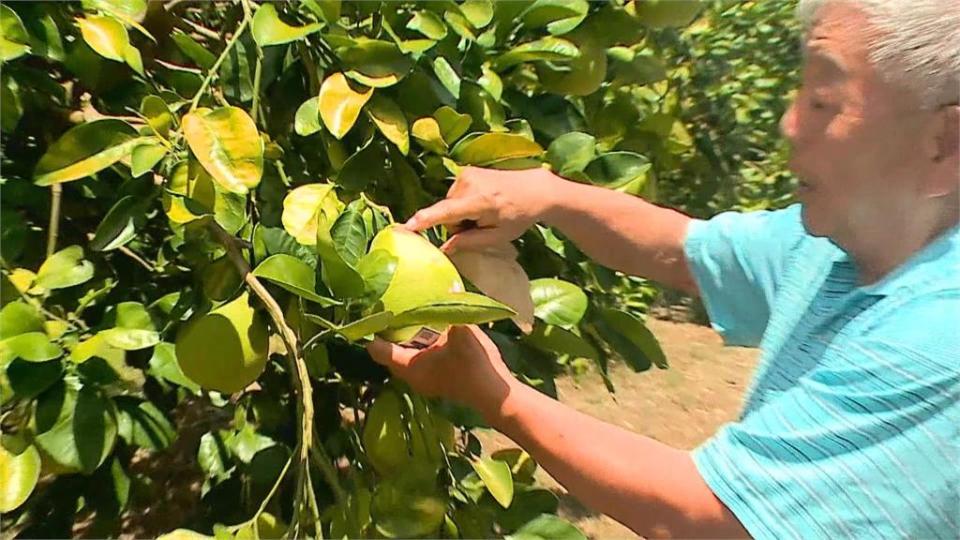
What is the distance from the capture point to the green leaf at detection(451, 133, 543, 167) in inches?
34.1

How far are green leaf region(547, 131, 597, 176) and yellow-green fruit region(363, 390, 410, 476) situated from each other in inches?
10.7

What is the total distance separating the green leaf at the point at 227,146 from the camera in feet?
2.44

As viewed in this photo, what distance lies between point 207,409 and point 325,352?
0.82 metres

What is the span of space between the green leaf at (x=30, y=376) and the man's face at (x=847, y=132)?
22.5 inches

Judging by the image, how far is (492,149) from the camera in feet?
2.87

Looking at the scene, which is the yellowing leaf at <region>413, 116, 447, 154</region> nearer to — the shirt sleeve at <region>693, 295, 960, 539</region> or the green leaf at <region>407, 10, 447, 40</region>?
the green leaf at <region>407, 10, 447, 40</region>

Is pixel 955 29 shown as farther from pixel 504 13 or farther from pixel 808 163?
pixel 504 13

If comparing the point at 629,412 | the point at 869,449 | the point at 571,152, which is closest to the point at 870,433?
the point at 869,449

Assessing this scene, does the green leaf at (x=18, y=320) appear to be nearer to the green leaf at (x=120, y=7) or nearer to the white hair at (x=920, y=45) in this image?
the green leaf at (x=120, y=7)

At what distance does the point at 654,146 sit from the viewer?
1.16 m

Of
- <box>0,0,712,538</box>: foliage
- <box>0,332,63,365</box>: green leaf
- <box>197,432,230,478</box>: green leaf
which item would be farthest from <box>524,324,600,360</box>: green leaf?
<box>0,332,63,365</box>: green leaf

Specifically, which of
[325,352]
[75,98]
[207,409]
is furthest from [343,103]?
[207,409]

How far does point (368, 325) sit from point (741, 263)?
57cm

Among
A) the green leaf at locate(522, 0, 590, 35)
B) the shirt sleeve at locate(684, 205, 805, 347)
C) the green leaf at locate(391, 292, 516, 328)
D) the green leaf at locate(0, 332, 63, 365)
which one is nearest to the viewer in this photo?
the green leaf at locate(391, 292, 516, 328)
